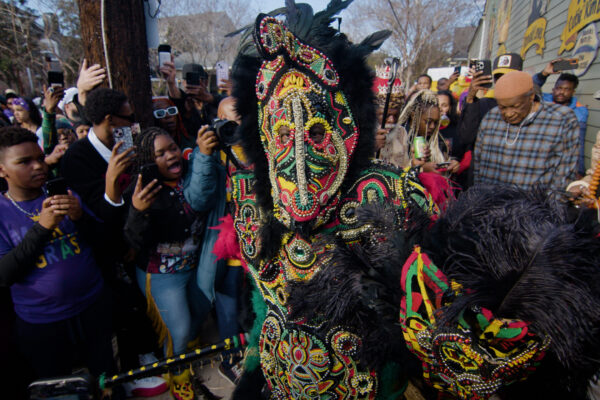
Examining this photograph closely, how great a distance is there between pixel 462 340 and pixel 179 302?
6.51ft

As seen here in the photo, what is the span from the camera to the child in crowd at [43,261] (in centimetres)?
184

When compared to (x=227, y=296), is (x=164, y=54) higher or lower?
higher

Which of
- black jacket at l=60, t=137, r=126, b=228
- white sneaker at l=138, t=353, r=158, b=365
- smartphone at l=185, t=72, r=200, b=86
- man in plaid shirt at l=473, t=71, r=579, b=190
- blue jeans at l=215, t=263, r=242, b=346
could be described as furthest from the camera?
smartphone at l=185, t=72, r=200, b=86

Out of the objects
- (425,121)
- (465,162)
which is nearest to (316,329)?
(425,121)

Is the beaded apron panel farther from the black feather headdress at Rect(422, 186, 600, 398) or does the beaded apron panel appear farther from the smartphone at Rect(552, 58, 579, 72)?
the smartphone at Rect(552, 58, 579, 72)

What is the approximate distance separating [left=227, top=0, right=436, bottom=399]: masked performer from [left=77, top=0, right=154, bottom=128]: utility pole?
1923 millimetres

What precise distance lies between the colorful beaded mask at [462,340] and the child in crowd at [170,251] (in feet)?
5.24

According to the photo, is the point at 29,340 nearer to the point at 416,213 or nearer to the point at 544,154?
the point at 416,213

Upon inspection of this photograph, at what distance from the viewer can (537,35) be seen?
7.12m

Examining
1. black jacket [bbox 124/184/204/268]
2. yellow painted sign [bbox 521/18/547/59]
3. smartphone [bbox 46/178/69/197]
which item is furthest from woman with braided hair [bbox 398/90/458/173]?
yellow painted sign [bbox 521/18/547/59]

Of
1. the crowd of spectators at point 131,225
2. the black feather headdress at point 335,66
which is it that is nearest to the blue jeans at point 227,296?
the crowd of spectators at point 131,225

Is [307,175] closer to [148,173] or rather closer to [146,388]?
[148,173]

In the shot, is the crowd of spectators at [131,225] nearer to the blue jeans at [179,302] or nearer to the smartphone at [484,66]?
the blue jeans at [179,302]

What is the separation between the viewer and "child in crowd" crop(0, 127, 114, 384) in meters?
1.84
